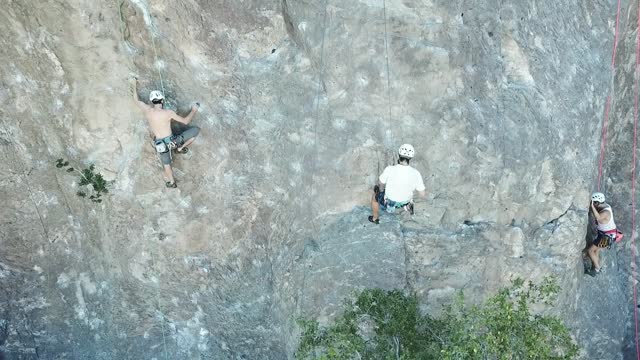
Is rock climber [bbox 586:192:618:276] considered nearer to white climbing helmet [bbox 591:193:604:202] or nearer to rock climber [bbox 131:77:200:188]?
white climbing helmet [bbox 591:193:604:202]

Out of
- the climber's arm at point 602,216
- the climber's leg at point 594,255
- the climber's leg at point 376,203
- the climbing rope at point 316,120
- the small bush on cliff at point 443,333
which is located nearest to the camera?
the small bush on cliff at point 443,333

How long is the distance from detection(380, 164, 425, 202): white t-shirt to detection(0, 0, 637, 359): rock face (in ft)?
3.25

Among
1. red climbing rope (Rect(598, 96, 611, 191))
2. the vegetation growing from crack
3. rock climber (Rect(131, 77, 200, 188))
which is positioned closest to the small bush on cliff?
rock climber (Rect(131, 77, 200, 188))

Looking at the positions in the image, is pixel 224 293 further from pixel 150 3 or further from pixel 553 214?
pixel 553 214

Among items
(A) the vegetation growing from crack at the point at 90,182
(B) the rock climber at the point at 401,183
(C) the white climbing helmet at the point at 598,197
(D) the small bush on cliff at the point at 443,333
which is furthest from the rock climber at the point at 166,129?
(C) the white climbing helmet at the point at 598,197

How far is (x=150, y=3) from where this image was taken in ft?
33.3

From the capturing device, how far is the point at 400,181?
33.7 feet

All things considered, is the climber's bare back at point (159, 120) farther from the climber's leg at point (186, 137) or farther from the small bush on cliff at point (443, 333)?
the small bush on cliff at point (443, 333)

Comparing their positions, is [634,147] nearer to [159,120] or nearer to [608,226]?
[608,226]

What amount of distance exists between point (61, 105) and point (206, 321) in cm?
493

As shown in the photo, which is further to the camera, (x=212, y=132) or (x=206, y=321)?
(x=206, y=321)

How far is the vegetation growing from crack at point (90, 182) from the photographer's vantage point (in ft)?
37.0

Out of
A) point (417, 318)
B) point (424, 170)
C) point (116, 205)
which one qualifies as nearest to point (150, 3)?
point (116, 205)

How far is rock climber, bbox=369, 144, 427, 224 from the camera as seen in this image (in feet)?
33.5
